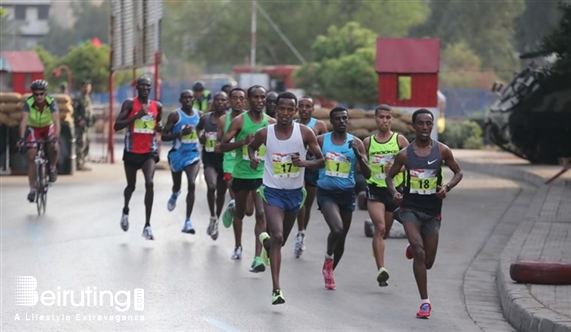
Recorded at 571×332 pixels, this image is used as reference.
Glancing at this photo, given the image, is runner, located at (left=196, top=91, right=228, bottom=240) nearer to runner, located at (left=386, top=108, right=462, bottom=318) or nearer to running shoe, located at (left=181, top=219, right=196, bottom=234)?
running shoe, located at (left=181, top=219, right=196, bottom=234)

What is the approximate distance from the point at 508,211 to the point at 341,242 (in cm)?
883

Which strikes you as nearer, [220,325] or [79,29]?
[220,325]

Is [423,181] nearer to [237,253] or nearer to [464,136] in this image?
[237,253]

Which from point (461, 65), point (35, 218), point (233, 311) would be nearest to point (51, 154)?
point (35, 218)

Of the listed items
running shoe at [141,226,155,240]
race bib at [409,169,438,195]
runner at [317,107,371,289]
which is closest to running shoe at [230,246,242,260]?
running shoe at [141,226,155,240]

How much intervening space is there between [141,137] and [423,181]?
17.7 ft

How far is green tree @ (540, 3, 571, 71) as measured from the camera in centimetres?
1602

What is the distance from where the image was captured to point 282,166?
11.4m

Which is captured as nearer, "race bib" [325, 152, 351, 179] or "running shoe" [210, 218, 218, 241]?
"race bib" [325, 152, 351, 179]

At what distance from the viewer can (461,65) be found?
204ft

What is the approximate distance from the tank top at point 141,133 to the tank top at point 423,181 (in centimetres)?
523

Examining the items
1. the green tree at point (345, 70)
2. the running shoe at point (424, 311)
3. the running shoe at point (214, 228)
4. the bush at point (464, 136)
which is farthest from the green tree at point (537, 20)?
the green tree at point (345, 70)

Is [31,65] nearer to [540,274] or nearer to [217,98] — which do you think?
[217,98]

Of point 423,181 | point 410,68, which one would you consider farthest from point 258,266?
point 410,68
